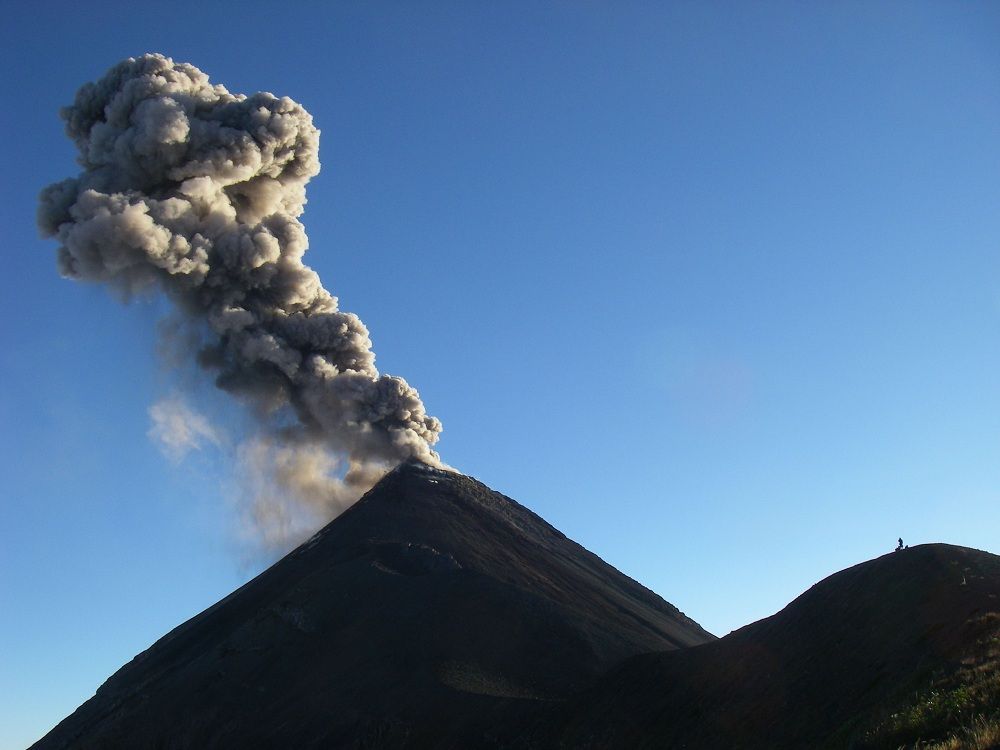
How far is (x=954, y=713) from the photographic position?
1941 centimetres

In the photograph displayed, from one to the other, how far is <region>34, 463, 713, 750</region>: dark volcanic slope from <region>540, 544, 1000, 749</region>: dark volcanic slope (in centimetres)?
457

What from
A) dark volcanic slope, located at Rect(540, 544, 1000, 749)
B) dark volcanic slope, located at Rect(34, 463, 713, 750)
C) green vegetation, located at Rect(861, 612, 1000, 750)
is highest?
dark volcanic slope, located at Rect(34, 463, 713, 750)

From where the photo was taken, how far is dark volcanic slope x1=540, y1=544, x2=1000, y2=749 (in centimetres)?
2861

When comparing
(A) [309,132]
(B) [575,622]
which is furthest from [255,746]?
(A) [309,132]

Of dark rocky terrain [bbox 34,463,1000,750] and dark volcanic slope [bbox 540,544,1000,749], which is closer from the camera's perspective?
dark volcanic slope [bbox 540,544,1000,749]

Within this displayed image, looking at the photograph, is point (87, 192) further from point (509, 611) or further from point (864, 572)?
point (864, 572)

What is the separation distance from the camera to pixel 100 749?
44.8 meters

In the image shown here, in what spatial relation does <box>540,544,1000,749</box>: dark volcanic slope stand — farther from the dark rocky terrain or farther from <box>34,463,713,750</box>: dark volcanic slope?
<box>34,463,713,750</box>: dark volcanic slope

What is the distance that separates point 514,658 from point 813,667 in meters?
17.4

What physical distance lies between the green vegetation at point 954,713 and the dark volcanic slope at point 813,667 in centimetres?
126

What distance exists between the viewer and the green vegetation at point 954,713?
16.3 m

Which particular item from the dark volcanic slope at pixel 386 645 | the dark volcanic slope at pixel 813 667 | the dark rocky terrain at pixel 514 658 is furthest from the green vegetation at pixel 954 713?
the dark volcanic slope at pixel 386 645

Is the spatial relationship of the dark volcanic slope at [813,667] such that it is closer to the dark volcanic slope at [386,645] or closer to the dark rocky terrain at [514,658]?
the dark rocky terrain at [514,658]

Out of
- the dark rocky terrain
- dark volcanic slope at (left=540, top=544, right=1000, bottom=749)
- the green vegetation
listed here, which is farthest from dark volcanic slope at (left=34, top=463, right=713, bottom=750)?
the green vegetation
